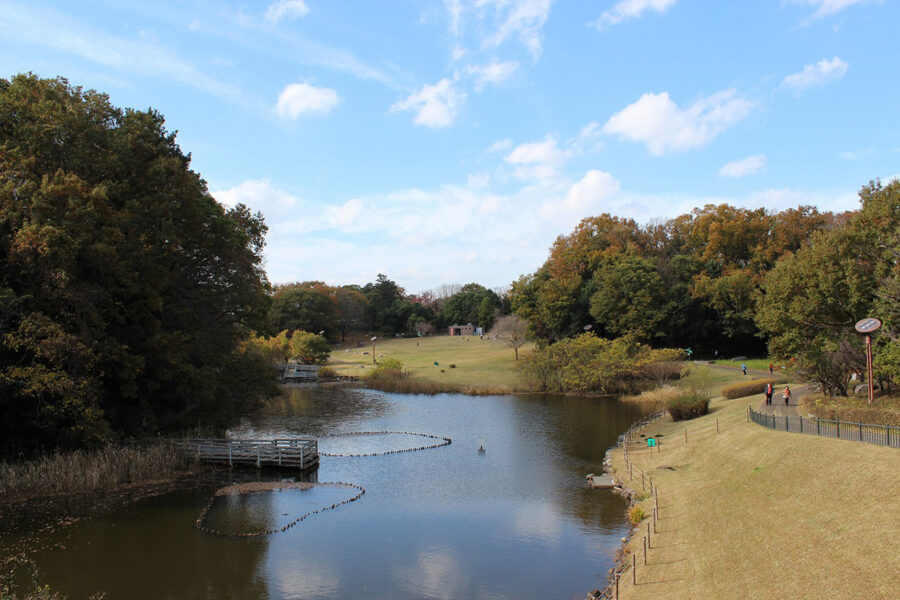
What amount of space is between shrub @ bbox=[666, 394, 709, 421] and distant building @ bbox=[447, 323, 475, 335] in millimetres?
92332

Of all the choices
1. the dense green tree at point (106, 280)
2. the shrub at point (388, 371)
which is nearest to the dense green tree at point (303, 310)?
the shrub at point (388, 371)

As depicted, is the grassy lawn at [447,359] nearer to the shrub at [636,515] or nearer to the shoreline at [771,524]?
the shoreline at [771,524]

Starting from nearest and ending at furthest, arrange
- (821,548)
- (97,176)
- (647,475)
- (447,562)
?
1. (821,548)
2. (447,562)
3. (647,475)
4. (97,176)

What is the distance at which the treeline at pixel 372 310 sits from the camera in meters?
105

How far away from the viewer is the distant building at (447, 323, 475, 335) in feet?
437

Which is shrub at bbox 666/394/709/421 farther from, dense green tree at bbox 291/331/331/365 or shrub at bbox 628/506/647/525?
dense green tree at bbox 291/331/331/365

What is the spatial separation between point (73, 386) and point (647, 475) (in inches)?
962

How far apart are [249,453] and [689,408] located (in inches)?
1090

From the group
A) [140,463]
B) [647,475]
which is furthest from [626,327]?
[140,463]

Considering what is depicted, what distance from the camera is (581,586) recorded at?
1728cm

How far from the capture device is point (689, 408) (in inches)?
1585

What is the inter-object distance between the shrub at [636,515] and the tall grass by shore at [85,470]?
21.0m

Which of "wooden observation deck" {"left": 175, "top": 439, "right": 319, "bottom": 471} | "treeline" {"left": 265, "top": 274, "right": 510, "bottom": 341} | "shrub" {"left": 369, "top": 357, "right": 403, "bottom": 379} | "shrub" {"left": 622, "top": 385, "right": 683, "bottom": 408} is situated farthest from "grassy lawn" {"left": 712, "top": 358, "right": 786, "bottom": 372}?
"treeline" {"left": 265, "top": 274, "right": 510, "bottom": 341}

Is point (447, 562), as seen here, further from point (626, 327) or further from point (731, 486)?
point (626, 327)
